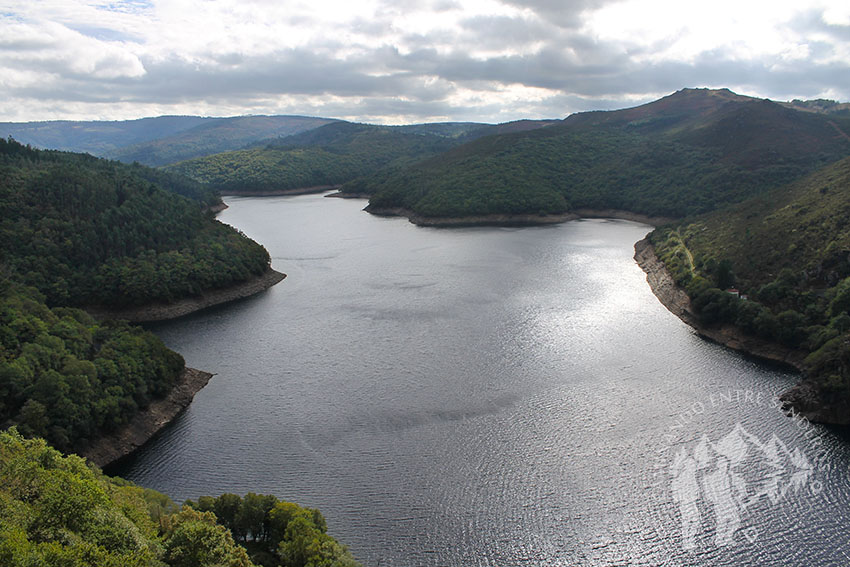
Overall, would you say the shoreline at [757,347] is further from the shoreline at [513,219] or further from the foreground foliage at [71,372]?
the shoreline at [513,219]

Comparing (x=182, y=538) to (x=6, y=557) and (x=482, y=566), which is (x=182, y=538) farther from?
(x=482, y=566)

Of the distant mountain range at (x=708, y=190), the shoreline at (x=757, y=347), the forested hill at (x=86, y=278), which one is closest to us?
the forested hill at (x=86, y=278)

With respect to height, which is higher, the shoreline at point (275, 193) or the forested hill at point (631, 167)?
the forested hill at point (631, 167)

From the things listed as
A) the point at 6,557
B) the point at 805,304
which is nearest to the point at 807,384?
the point at 805,304

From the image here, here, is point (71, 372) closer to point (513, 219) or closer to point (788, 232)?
point (788, 232)
